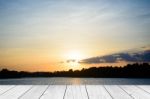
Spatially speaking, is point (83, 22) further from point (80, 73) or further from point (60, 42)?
point (80, 73)

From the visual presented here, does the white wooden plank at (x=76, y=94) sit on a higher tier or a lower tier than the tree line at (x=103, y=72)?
lower

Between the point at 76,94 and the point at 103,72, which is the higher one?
the point at 103,72

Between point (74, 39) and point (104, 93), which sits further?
point (74, 39)

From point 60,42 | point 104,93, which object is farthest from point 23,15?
point 104,93

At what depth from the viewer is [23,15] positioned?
5004 mm

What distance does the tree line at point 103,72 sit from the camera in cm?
497

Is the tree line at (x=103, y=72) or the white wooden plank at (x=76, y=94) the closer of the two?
the white wooden plank at (x=76, y=94)

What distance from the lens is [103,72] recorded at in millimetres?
5027

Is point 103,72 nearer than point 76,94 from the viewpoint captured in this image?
No

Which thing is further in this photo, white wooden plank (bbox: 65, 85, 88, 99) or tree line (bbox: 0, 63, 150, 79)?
tree line (bbox: 0, 63, 150, 79)

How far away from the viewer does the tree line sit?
4.97 m

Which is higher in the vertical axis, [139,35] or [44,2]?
[44,2]

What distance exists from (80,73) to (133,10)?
143 centimetres

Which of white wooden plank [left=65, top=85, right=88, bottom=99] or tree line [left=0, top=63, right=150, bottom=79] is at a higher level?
tree line [left=0, top=63, right=150, bottom=79]
